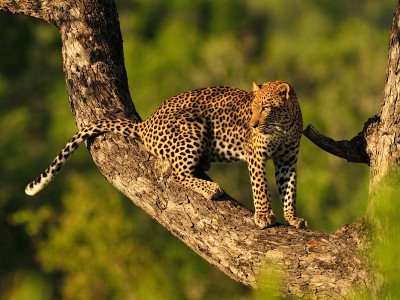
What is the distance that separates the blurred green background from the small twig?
75.1ft

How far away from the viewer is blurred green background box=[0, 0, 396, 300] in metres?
37.0

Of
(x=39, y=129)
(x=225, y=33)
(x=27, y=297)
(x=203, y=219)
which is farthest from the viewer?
(x=225, y=33)

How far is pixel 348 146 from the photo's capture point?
10055 millimetres

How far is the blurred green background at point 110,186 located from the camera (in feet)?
121

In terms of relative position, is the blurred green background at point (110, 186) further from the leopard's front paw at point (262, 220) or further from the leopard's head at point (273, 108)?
the leopard's front paw at point (262, 220)

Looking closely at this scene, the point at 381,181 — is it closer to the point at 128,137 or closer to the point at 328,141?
the point at 328,141

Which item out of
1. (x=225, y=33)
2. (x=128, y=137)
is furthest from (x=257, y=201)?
(x=225, y=33)

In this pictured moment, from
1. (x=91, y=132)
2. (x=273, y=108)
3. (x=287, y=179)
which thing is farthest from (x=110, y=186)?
(x=91, y=132)

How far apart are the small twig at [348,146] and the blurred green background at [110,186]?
75.1ft

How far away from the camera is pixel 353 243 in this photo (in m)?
9.20

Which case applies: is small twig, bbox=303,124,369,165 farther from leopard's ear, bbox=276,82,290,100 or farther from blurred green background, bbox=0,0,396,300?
blurred green background, bbox=0,0,396,300

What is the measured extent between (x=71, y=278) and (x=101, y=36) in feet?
92.6

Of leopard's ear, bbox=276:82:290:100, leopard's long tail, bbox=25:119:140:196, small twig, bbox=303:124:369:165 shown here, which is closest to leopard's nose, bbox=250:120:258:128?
leopard's ear, bbox=276:82:290:100

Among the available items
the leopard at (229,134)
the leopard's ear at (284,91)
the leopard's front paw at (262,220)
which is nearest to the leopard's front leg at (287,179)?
the leopard at (229,134)
